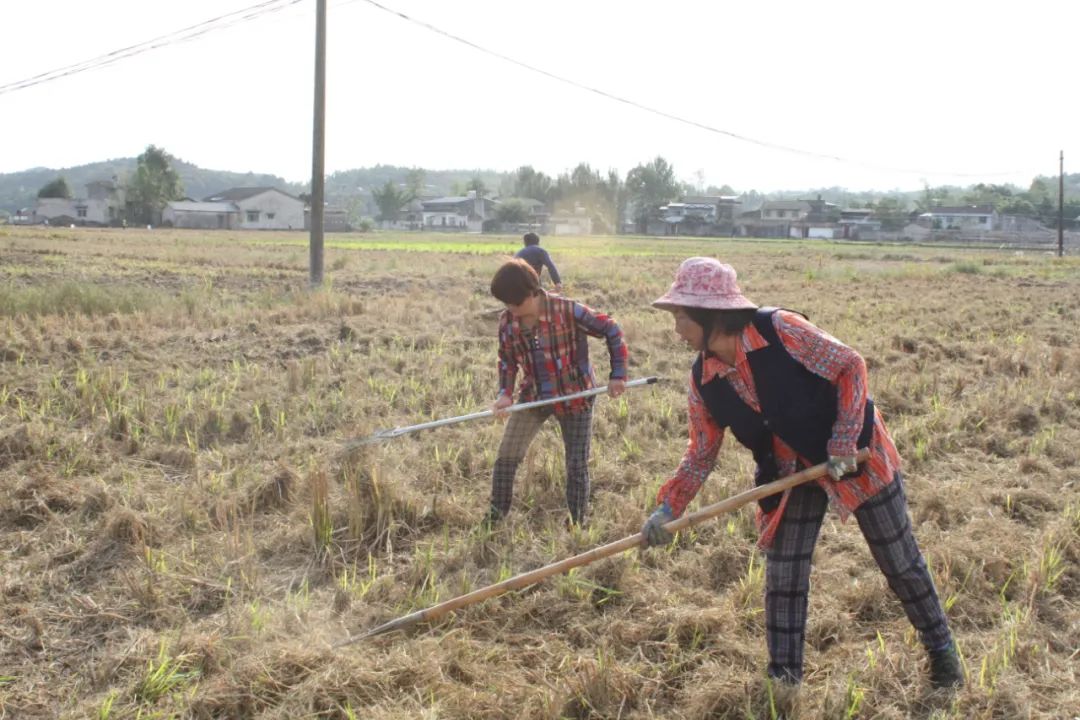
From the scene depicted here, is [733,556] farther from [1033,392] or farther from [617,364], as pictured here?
[1033,392]

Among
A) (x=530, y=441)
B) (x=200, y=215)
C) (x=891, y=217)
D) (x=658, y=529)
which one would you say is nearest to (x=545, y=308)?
(x=530, y=441)

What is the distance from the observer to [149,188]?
64688 mm

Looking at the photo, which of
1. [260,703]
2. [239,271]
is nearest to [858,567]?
[260,703]

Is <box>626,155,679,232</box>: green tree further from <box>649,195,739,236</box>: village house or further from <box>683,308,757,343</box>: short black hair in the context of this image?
<box>683,308,757,343</box>: short black hair

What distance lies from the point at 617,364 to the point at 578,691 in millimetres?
1574

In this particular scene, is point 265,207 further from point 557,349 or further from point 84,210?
point 557,349

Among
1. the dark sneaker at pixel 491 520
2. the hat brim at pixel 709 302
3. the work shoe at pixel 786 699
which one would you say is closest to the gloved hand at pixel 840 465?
the hat brim at pixel 709 302

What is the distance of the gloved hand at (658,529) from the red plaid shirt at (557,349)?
3.76ft

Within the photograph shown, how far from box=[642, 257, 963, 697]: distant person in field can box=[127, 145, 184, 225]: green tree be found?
7074cm

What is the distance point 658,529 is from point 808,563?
51cm

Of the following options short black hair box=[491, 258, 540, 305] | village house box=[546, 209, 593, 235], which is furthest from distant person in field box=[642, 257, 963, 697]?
village house box=[546, 209, 593, 235]

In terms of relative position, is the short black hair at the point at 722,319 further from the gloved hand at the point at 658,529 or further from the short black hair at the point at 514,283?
the short black hair at the point at 514,283

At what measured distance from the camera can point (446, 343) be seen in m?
9.45

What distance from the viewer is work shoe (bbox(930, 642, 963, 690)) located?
2867 millimetres
